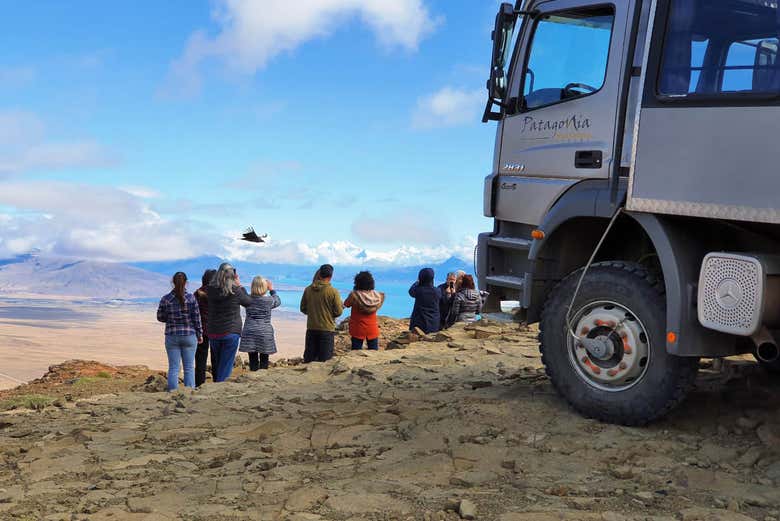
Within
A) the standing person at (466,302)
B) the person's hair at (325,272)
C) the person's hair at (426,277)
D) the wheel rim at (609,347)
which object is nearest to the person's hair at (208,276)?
the person's hair at (325,272)

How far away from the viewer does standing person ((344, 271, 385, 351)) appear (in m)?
11.4

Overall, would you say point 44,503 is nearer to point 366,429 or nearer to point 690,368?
point 366,429

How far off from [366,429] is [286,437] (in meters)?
0.67

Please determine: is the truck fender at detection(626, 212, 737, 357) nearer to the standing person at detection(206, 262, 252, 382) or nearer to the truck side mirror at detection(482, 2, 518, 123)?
the truck side mirror at detection(482, 2, 518, 123)

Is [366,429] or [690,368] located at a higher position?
[690,368]

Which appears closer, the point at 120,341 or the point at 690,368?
the point at 690,368

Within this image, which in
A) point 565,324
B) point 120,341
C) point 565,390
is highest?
point 565,324

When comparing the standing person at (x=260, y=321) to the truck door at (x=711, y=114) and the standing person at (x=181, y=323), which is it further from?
the truck door at (x=711, y=114)

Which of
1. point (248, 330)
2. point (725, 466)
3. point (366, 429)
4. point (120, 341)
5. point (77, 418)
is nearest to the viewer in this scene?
point (725, 466)

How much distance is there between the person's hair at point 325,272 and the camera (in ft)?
35.8

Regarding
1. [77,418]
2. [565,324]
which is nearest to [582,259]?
[565,324]

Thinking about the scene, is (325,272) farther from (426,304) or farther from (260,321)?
(426,304)

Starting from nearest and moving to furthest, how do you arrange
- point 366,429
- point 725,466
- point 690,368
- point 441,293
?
1. point 725,466
2. point 690,368
3. point 366,429
4. point 441,293

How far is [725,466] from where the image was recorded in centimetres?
535
